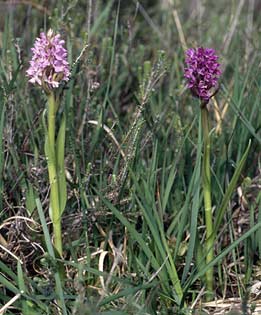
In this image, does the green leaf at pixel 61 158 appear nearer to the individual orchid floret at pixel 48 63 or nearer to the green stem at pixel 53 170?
the green stem at pixel 53 170

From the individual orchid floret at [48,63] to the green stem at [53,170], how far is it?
0.04 metres

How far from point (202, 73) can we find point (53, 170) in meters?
0.44

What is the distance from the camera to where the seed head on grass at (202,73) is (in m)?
1.63

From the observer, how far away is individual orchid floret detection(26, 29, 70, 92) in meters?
1.56

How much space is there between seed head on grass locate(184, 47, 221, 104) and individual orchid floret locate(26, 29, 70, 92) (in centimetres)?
31

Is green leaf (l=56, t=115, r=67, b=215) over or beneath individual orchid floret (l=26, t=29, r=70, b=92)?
beneath

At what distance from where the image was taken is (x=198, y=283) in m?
1.84

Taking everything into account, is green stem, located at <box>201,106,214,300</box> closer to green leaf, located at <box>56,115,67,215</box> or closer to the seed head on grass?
the seed head on grass

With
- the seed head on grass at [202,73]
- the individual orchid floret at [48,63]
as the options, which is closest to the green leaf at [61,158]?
the individual orchid floret at [48,63]

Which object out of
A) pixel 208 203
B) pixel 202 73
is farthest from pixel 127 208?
pixel 202 73

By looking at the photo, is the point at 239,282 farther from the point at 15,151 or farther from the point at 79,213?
the point at 15,151

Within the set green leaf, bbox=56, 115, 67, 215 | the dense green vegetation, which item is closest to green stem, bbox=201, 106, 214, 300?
the dense green vegetation

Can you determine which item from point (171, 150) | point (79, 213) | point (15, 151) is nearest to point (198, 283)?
point (79, 213)

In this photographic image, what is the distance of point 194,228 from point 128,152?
0.29 m
